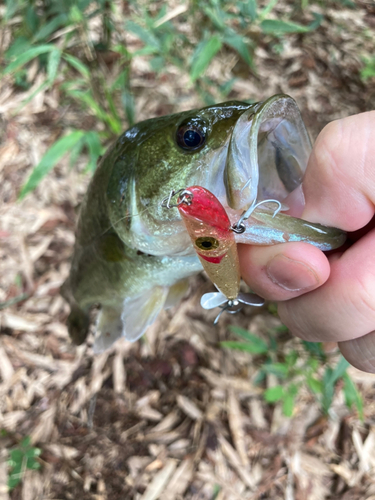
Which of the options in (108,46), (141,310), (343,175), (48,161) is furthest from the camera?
(108,46)

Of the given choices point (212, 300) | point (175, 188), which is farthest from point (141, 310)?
point (175, 188)

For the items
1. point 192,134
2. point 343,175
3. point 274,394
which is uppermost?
point 192,134

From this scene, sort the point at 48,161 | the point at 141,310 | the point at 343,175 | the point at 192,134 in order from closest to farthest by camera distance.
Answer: the point at 343,175
the point at 192,134
the point at 141,310
the point at 48,161

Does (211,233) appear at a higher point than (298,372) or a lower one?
higher

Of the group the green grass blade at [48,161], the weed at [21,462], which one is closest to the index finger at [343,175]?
the green grass blade at [48,161]

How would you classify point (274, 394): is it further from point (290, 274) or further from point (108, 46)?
point (108, 46)

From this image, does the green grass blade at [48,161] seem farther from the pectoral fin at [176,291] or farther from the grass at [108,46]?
the pectoral fin at [176,291]
